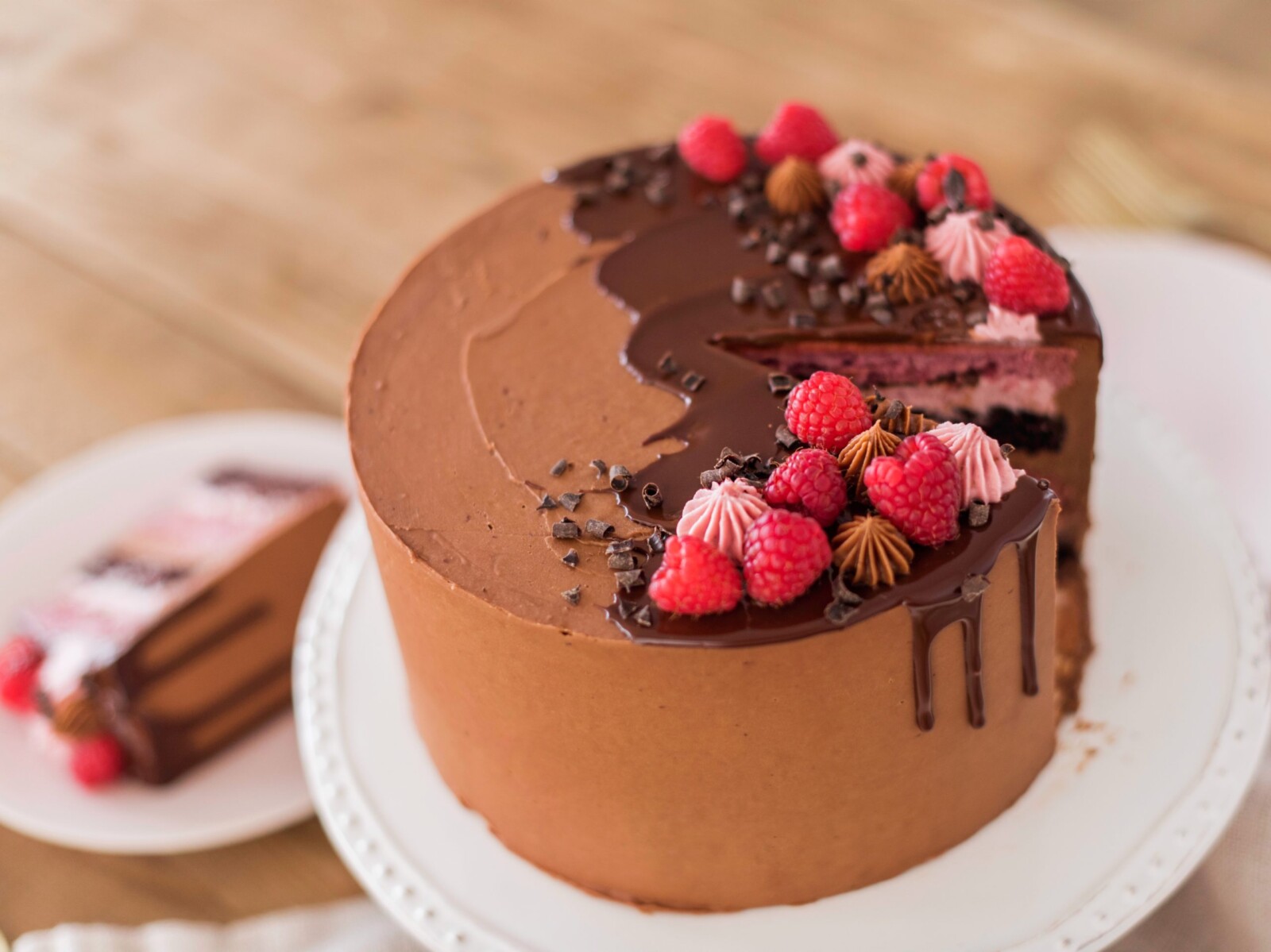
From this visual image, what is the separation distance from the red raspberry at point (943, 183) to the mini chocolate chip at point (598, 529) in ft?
2.39

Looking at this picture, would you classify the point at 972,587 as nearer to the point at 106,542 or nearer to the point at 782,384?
the point at 782,384

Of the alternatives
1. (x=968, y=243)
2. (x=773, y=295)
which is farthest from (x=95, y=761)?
(x=968, y=243)

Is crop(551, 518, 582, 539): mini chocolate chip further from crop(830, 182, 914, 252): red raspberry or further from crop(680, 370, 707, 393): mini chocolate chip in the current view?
crop(830, 182, 914, 252): red raspberry

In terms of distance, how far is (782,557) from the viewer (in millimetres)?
1368

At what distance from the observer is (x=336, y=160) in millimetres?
3154

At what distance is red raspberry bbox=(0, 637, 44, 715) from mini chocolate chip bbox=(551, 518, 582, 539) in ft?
3.86

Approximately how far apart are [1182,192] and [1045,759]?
1462 millimetres

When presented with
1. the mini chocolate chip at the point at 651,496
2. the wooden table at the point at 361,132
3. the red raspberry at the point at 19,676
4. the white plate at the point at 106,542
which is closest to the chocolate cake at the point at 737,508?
the mini chocolate chip at the point at 651,496

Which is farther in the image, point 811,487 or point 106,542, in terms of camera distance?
point 106,542

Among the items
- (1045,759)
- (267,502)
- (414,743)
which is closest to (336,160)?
(267,502)

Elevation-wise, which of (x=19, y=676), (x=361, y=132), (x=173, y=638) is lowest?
(x=19, y=676)

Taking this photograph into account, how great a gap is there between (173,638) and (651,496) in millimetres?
1033

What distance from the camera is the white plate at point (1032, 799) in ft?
5.29

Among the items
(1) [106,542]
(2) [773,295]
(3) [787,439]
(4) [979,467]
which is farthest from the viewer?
(1) [106,542]
